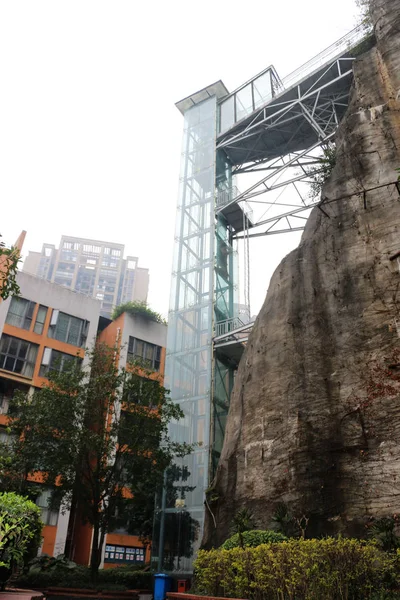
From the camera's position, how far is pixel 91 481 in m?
21.2

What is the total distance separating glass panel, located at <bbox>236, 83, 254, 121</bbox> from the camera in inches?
1320

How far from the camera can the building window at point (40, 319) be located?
3672cm

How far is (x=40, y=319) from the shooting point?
1465 inches

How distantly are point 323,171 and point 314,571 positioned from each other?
19892mm

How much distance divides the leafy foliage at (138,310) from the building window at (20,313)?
6906mm

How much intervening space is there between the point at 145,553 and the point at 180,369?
14.3 metres

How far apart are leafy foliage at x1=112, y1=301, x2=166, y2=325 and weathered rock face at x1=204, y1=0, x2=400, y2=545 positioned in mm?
22023

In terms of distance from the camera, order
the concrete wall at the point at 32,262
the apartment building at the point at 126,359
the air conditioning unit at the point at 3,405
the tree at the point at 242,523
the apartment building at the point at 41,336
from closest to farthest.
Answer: the tree at the point at 242,523 < the apartment building at the point at 41,336 < the apartment building at the point at 126,359 < the air conditioning unit at the point at 3,405 < the concrete wall at the point at 32,262

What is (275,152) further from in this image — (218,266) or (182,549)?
(182,549)

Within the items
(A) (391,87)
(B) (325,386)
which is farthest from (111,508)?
(A) (391,87)

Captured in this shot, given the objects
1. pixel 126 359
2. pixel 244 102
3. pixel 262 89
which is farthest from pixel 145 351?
pixel 262 89

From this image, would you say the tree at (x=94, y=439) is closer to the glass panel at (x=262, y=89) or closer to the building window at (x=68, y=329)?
the building window at (x=68, y=329)

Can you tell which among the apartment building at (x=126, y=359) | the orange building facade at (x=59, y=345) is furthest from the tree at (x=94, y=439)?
the apartment building at (x=126, y=359)

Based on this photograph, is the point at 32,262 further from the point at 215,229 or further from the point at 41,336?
the point at 215,229
